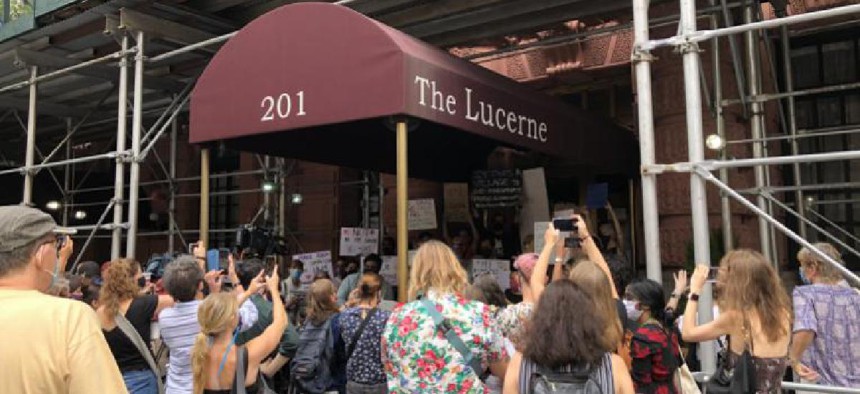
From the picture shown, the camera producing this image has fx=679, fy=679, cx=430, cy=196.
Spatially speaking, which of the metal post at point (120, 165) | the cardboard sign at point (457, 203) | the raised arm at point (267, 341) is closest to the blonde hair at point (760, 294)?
the raised arm at point (267, 341)

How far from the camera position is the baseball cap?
204cm

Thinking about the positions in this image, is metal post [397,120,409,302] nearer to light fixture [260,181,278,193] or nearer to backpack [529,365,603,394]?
backpack [529,365,603,394]

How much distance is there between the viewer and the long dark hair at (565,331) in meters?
2.70

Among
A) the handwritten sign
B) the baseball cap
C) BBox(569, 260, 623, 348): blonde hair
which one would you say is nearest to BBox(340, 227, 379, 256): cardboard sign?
the handwritten sign

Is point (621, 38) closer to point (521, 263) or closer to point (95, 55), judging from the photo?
point (521, 263)

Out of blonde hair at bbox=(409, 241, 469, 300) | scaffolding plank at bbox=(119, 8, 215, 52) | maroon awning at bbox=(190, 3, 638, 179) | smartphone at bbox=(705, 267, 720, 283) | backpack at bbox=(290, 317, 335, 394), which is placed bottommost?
backpack at bbox=(290, 317, 335, 394)

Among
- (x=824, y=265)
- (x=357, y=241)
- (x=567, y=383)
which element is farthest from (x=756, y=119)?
(x=567, y=383)

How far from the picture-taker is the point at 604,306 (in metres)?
3.21

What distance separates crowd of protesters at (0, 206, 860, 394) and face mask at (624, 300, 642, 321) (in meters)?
0.01

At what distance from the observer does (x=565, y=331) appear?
8.95 feet

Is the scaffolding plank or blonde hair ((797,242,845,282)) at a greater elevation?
the scaffolding plank

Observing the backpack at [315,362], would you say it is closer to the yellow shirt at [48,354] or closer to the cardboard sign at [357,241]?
the yellow shirt at [48,354]

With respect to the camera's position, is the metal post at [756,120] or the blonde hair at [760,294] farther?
the metal post at [756,120]

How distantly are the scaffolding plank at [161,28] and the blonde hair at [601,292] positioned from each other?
6693 millimetres
